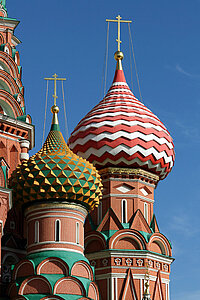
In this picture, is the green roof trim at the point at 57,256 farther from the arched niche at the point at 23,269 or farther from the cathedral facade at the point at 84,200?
the arched niche at the point at 23,269

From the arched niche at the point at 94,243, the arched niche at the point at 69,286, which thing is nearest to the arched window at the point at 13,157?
the arched niche at the point at 94,243

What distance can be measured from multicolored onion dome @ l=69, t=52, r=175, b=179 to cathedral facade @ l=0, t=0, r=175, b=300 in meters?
0.04

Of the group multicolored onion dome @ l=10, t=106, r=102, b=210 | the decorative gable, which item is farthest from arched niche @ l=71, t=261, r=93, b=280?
the decorative gable

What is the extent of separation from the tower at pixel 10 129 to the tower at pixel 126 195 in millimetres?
2716

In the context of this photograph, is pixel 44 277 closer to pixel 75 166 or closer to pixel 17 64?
pixel 75 166

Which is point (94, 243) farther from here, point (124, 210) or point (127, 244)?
point (124, 210)

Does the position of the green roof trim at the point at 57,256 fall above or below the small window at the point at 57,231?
below

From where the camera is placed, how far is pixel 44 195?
2511 centimetres

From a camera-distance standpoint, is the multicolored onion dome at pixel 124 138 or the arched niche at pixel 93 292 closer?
the arched niche at pixel 93 292

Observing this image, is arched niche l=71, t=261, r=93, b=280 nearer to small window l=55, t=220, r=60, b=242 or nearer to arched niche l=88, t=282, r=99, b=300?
arched niche l=88, t=282, r=99, b=300

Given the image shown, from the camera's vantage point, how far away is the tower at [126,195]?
92.0 ft

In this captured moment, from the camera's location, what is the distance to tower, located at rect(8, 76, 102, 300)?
24.2 meters

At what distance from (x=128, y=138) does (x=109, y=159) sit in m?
1.02

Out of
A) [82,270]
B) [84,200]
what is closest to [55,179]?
[84,200]
